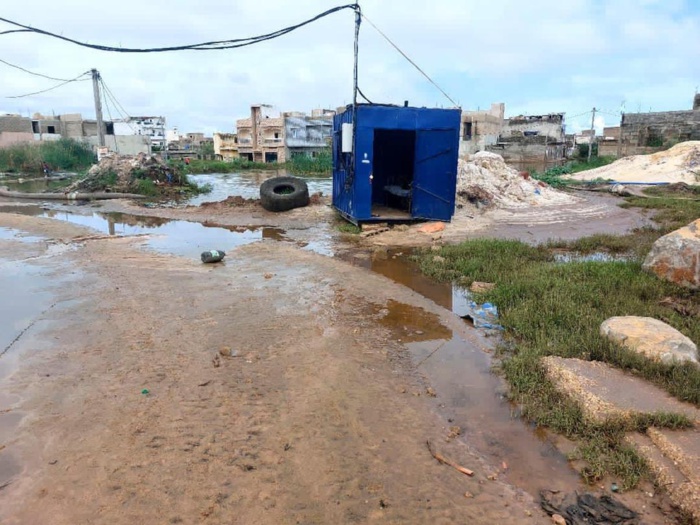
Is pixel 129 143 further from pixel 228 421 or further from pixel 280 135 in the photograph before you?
pixel 228 421

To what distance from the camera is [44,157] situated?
33.1m

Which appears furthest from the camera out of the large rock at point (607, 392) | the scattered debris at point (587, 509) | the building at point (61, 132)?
the building at point (61, 132)

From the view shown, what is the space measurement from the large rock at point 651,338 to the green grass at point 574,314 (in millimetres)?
118

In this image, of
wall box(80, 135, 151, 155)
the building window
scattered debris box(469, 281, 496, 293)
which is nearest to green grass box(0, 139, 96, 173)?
wall box(80, 135, 151, 155)

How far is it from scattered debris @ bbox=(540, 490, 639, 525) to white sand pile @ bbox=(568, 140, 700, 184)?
23629 millimetres

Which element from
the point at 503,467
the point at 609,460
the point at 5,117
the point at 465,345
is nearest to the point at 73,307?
the point at 465,345

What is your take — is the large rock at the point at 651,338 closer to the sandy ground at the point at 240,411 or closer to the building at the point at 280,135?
the sandy ground at the point at 240,411

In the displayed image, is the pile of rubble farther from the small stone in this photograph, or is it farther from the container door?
the small stone

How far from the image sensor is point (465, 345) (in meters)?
5.23

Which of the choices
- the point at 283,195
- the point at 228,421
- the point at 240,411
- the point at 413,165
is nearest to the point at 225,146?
the point at 283,195

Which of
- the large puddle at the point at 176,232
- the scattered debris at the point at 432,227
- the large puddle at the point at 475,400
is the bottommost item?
the large puddle at the point at 475,400

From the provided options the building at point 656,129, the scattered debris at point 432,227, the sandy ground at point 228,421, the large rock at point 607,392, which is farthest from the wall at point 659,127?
the large rock at point 607,392

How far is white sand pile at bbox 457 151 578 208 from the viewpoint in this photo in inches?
628

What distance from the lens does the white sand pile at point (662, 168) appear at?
22062 millimetres
